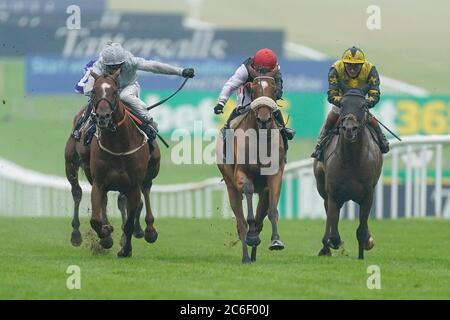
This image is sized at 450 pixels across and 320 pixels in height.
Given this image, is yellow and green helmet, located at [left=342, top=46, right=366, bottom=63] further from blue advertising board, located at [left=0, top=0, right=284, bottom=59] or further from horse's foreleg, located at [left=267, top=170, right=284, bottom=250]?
blue advertising board, located at [left=0, top=0, right=284, bottom=59]

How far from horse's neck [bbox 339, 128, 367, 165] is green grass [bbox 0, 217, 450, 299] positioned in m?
0.89

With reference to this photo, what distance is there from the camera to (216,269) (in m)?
12.0

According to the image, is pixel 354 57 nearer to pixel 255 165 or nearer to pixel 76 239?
pixel 255 165

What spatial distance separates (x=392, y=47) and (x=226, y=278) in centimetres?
4698

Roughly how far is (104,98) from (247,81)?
154 centimetres

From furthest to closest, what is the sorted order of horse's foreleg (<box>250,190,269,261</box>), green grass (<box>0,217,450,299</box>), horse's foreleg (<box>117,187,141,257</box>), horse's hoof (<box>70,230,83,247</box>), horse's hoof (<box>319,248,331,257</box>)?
1. horse's hoof (<box>70,230,83,247</box>)
2. horse's hoof (<box>319,248,331,257</box>)
3. horse's foreleg (<box>250,190,269,261</box>)
4. horse's foreleg (<box>117,187,141,257</box>)
5. green grass (<box>0,217,450,299</box>)

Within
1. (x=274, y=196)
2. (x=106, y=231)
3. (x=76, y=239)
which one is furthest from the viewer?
(x=76, y=239)

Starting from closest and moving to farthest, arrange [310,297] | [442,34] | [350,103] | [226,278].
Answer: [310,297] < [226,278] < [350,103] < [442,34]

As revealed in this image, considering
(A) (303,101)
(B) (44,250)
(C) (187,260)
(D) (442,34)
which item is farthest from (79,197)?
(D) (442,34)

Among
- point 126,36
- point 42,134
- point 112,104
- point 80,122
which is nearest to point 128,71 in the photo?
point 80,122

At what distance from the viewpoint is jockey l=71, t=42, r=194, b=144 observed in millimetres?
12969

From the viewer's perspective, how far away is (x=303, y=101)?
3412 centimetres

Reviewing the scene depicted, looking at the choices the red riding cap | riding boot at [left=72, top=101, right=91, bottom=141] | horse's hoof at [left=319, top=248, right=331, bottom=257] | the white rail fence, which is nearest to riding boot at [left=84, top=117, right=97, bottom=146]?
riding boot at [left=72, top=101, right=91, bottom=141]
